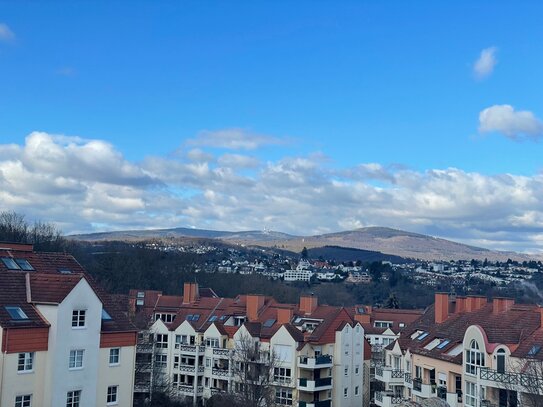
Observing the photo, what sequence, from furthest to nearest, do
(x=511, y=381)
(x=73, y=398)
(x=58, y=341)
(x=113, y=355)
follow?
1. (x=511, y=381)
2. (x=113, y=355)
3. (x=73, y=398)
4. (x=58, y=341)

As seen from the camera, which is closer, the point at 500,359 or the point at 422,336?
the point at 500,359

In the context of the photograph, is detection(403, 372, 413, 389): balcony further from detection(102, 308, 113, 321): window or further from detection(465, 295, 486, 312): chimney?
detection(102, 308, 113, 321): window

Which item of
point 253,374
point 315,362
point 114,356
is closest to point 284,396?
point 315,362

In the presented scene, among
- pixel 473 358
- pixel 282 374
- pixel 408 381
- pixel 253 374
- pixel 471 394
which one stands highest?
pixel 473 358

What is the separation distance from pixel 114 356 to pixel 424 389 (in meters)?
22.0

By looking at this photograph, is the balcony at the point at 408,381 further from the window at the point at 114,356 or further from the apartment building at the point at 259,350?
the window at the point at 114,356

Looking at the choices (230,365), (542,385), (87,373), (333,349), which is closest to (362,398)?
(333,349)

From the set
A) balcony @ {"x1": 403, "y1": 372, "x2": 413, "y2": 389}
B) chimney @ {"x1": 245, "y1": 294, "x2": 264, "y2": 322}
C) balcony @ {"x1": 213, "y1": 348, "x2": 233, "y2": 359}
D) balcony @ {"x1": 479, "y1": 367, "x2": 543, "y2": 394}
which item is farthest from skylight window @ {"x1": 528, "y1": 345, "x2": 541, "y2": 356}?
chimney @ {"x1": 245, "y1": 294, "x2": 264, "y2": 322}

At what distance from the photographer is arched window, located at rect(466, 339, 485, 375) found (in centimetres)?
4181

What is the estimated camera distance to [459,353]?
150ft

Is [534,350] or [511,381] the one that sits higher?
[534,350]

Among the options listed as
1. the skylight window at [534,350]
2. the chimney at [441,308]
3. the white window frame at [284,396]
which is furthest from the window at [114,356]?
the chimney at [441,308]

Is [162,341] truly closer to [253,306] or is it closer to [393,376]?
[253,306]

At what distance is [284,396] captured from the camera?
58.2 meters
